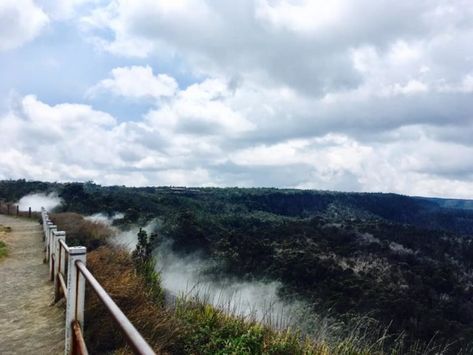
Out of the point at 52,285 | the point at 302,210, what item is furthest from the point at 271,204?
the point at 52,285

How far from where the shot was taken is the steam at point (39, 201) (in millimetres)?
38487

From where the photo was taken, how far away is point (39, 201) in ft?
134

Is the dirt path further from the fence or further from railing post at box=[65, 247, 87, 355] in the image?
the fence

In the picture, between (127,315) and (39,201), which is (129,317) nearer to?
(127,315)

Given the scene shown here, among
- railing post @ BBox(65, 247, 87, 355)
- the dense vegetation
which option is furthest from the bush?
the dense vegetation

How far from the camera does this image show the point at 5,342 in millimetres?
5273

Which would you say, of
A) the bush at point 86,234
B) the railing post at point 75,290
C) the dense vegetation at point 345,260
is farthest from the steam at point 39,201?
the railing post at point 75,290

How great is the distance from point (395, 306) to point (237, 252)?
16560 millimetres

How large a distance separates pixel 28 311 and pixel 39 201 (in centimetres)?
3725

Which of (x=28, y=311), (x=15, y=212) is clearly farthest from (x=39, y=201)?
(x=28, y=311)

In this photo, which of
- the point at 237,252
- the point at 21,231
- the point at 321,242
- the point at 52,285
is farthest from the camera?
the point at 321,242

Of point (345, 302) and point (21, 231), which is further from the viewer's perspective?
point (345, 302)

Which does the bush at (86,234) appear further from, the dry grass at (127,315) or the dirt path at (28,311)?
the dry grass at (127,315)

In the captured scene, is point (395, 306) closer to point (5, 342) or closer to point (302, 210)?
point (5, 342)
